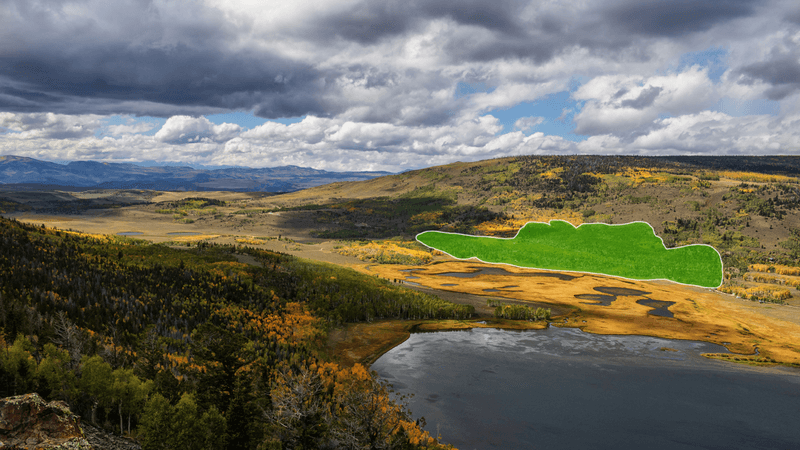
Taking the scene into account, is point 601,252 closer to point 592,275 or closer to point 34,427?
point 592,275

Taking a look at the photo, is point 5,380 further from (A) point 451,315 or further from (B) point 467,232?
(B) point 467,232

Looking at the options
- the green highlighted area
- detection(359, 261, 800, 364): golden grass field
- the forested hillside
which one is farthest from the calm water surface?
the green highlighted area

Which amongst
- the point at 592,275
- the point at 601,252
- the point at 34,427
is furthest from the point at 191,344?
the point at 601,252

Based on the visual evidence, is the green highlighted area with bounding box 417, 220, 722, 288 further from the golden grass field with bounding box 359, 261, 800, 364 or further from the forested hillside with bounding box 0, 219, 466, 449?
the forested hillside with bounding box 0, 219, 466, 449

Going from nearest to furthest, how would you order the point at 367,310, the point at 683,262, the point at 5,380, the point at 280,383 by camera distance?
the point at 5,380, the point at 280,383, the point at 367,310, the point at 683,262

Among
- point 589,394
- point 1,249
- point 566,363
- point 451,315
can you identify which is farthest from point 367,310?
point 1,249
